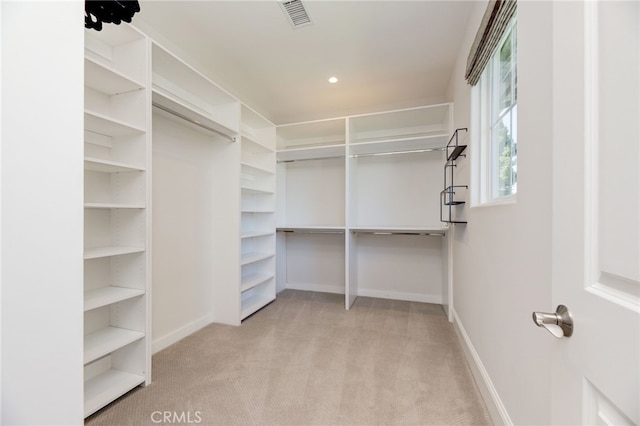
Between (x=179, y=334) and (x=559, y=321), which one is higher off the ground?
(x=559, y=321)

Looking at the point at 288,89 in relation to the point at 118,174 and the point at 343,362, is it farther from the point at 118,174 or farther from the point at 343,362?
the point at 343,362

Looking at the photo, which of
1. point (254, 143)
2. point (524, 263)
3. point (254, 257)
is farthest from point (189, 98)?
point (524, 263)

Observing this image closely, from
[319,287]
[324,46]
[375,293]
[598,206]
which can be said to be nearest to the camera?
[598,206]

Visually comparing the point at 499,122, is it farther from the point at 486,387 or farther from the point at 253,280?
the point at 253,280

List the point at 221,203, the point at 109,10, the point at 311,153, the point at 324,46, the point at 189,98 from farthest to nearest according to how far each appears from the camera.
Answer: the point at 311,153 → the point at 221,203 → the point at 189,98 → the point at 324,46 → the point at 109,10

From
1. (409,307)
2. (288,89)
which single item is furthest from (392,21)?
(409,307)

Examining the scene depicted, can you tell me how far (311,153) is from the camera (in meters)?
3.55

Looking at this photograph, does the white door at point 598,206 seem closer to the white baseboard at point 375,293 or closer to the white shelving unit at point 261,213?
the white shelving unit at point 261,213

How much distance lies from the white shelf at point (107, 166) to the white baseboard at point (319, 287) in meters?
2.82

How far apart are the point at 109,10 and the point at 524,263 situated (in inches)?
78.5

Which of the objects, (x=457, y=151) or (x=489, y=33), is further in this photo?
(x=457, y=151)

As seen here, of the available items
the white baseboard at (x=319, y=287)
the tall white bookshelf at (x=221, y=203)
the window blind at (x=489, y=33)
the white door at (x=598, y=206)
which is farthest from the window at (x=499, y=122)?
the white baseboard at (x=319, y=287)

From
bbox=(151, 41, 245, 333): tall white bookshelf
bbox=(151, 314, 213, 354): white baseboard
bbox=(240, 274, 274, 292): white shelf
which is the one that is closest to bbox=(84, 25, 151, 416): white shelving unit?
bbox=(151, 314, 213, 354): white baseboard

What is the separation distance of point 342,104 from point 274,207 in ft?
5.33
